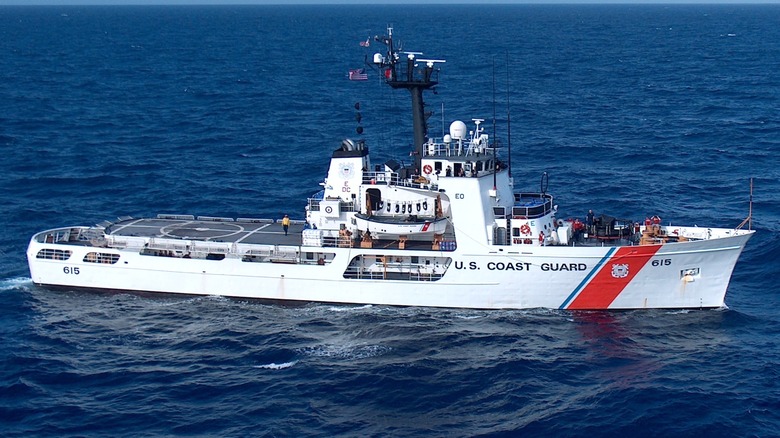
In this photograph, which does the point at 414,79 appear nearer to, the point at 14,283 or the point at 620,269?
the point at 620,269

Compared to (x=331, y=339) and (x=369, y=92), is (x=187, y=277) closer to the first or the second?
(x=331, y=339)

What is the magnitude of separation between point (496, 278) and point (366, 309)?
21.6ft

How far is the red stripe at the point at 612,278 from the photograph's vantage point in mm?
45656

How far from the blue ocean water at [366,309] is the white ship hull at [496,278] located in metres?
0.92

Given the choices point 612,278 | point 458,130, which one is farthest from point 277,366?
point 612,278

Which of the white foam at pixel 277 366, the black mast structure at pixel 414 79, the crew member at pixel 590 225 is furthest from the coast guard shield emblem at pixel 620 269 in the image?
the white foam at pixel 277 366

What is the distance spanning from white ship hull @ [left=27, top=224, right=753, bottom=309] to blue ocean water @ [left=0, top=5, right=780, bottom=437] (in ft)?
3.03

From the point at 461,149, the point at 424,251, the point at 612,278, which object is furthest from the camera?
the point at 461,149

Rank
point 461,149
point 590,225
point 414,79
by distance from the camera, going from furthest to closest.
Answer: point 414,79, point 461,149, point 590,225

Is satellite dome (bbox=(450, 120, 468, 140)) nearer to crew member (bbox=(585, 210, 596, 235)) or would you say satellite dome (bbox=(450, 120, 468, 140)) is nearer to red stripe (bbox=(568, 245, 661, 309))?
crew member (bbox=(585, 210, 596, 235))

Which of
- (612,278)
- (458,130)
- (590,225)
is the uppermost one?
(458,130)

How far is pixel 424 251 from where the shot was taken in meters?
47.9

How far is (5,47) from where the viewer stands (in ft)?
625

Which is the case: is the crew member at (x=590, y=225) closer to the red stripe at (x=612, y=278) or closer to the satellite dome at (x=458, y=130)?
the red stripe at (x=612, y=278)
